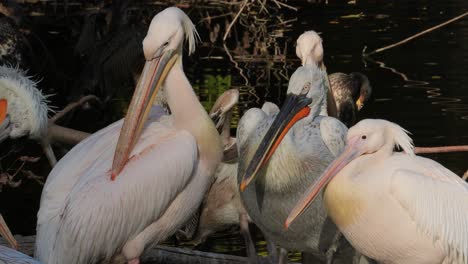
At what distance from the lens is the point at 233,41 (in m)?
13.6

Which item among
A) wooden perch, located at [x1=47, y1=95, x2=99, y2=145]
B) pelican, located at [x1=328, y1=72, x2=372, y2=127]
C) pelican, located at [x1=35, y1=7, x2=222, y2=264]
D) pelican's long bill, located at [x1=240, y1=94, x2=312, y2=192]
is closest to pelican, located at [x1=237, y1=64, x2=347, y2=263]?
pelican's long bill, located at [x1=240, y1=94, x2=312, y2=192]

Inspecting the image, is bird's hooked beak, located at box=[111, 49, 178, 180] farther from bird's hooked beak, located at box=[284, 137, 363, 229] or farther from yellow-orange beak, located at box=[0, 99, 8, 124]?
yellow-orange beak, located at box=[0, 99, 8, 124]

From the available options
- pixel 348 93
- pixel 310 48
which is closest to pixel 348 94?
pixel 348 93

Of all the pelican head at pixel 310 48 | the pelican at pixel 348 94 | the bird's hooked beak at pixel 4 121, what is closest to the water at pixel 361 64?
the pelican at pixel 348 94

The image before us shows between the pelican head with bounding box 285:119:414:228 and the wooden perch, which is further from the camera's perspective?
the wooden perch

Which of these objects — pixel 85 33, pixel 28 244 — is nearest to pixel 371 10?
pixel 85 33

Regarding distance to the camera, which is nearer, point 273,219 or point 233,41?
point 273,219

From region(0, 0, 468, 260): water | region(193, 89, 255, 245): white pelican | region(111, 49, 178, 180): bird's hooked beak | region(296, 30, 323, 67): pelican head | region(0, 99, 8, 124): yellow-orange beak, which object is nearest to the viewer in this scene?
region(111, 49, 178, 180): bird's hooked beak

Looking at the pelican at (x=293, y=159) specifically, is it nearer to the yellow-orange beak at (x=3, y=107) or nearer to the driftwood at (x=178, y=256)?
the driftwood at (x=178, y=256)

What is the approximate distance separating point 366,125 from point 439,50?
A: 838cm

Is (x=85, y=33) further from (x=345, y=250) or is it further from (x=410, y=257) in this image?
(x=410, y=257)

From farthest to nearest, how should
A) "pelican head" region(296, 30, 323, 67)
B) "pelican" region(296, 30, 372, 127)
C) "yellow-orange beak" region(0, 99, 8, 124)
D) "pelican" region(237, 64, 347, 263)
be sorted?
1. "pelican" region(296, 30, 372, 127)
2. "pelican head" region(296, 30, 323, 67)
3. "yellow-orange beak" region(0, 99, 8, 124)
4. "pelican" region(237, 64, 347, 263)

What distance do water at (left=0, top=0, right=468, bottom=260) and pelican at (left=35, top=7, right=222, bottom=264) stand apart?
2547 mm

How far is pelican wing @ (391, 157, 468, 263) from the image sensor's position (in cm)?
443
